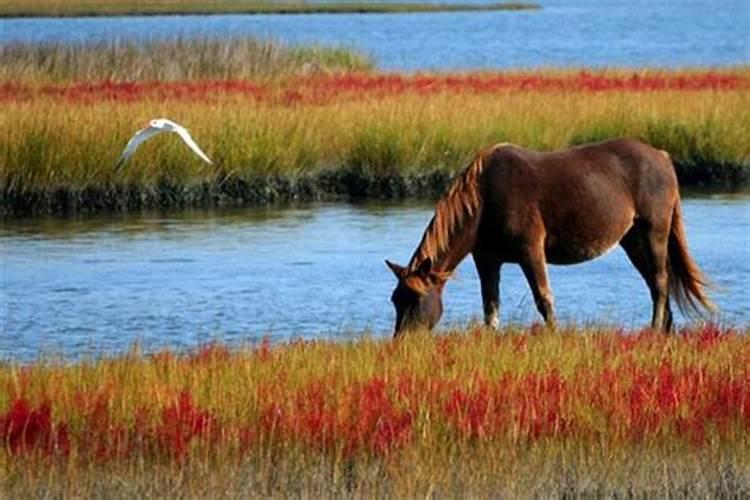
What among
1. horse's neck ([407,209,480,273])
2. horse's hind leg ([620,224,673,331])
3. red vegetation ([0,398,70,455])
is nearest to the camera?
red vegetation ([0,398,70,455])

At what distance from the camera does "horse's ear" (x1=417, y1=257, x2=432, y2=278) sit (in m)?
11.1

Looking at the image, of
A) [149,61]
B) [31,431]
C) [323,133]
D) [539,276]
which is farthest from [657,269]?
[149,61]

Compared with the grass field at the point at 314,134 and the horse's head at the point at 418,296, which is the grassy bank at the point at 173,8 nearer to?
the grass field at the point at 314,134

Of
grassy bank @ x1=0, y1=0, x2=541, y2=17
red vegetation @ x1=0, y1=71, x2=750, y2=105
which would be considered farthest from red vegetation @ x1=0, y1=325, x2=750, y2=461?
grassy bank @ x1=0, y1=0, x2=541, y2=17

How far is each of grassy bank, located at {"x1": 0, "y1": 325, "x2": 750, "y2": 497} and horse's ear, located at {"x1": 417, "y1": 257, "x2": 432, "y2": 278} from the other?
697mm

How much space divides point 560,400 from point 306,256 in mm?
9060

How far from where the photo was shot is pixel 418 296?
11.1 metres

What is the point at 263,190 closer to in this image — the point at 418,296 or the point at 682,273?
the point at 682,273

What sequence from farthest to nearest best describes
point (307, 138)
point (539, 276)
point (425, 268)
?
point (307, 138) < point (539, 276) < point (425, 268)

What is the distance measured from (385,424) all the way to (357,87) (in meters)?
19.1

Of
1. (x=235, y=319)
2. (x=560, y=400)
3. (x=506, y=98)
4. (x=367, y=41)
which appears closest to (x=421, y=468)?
(x=560, y=400)

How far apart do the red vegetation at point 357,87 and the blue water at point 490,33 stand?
10.3 metres

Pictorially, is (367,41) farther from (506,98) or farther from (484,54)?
(506,98)

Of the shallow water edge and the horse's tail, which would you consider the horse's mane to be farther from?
the shallow water edge
